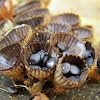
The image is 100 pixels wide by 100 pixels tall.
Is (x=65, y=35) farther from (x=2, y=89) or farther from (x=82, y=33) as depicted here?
(x=2, y=89)

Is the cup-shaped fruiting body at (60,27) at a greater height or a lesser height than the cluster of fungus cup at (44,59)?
greater

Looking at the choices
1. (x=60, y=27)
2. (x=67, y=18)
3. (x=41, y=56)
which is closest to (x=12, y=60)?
(x=41, y=56)

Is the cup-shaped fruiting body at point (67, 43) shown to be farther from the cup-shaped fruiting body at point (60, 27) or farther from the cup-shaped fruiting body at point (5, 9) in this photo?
the cup-shaped fruiting body at point (5, 9)

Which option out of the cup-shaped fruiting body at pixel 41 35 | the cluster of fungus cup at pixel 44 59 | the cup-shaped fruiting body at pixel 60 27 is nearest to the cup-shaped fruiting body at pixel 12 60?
the cluster of fungus cup at pixel 44 59

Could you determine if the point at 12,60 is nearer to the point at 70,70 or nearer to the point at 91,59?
the point at 70,70

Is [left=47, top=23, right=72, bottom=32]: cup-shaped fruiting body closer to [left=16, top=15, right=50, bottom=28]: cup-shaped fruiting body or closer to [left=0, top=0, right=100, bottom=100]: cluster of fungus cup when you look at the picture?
[left=16, top=15, right=50, bottom=28]: cup-shaped fruiting body

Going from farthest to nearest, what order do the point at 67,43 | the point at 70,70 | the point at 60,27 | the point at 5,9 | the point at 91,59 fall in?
the point at 5,9 < the point at 60,27 < the point at 67,43 < the point at 91,59 < the point at 70,70
